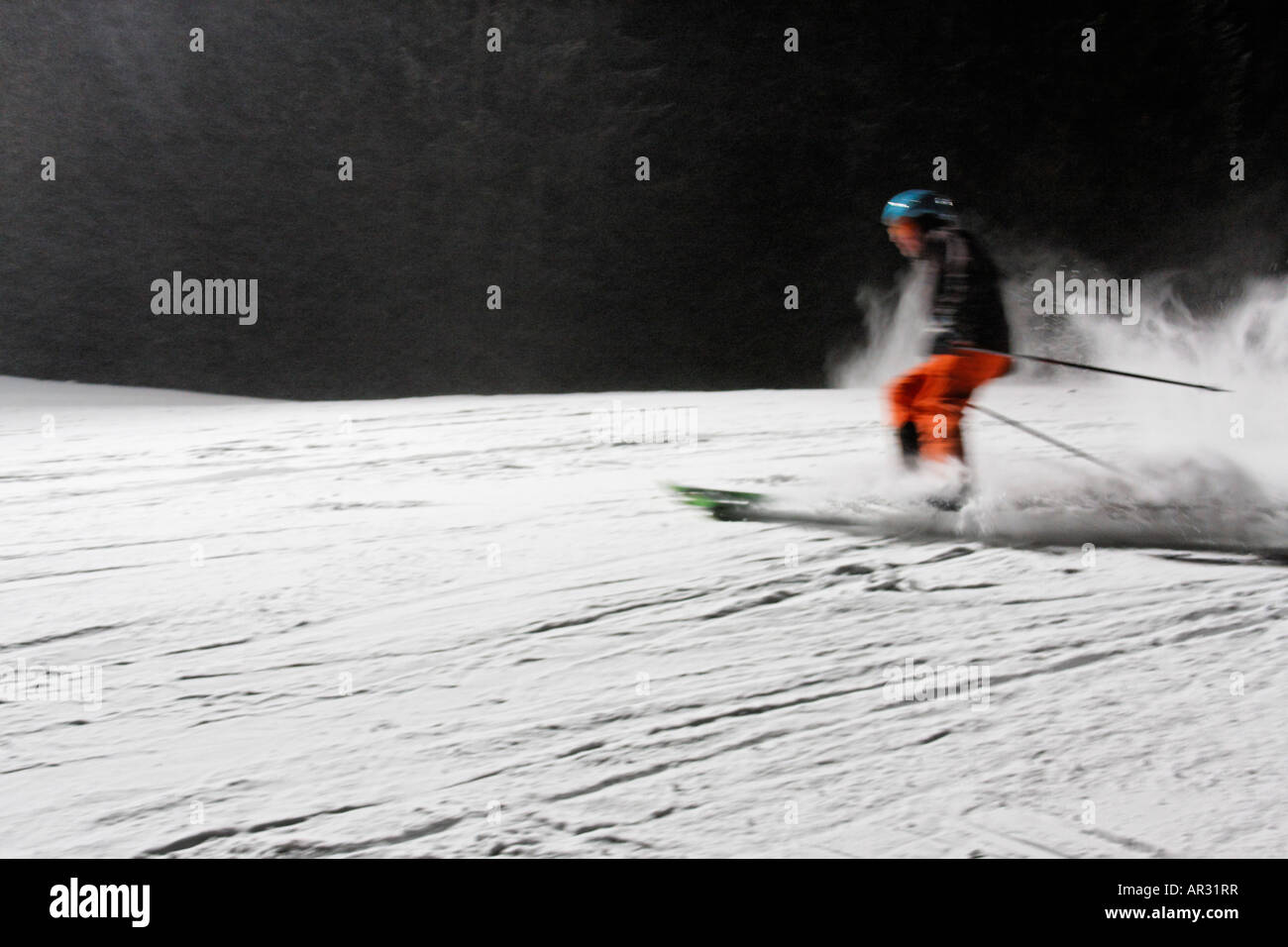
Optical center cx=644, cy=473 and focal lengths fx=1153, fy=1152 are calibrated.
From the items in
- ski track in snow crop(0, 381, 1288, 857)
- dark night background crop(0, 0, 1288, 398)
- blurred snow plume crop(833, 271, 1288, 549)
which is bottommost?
ski track in snow crop(0, 381, 1288, 857)

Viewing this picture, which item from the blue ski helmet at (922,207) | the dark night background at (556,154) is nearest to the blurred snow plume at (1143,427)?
the blue ski helmet at (922,207)

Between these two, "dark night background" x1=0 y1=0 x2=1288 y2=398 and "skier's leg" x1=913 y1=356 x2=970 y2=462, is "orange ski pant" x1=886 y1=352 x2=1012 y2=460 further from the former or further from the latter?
"dark night background" x1=0 y1=0 x2=1288 y2=398

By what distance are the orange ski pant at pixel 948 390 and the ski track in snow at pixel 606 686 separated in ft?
1.74

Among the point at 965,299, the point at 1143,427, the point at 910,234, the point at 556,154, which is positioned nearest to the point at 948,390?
the point at 965,299

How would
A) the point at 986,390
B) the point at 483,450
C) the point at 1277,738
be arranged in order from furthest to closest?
the point at 986,390, the point at 483,450, the point at 1277,738

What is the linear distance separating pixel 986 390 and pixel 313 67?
21.0 ft

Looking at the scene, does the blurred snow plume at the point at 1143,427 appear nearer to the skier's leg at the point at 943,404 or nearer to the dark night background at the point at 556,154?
the skier's leg at the point at 943,404

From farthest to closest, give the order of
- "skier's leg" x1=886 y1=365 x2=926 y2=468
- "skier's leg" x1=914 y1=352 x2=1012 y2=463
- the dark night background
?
the dark night background, "skier's leg" x1=886 y1=365 x2=926 y2=468, "skier's leg" x1=914 y1=352 x2=1012 y2=463

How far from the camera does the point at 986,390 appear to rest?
354 inches

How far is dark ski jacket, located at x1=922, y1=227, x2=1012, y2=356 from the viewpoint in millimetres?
3893

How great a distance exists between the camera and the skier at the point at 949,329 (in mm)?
3898

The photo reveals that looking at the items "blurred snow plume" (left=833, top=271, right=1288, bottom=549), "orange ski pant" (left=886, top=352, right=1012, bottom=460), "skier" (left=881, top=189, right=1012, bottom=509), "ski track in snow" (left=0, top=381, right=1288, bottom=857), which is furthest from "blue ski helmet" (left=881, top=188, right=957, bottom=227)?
"ski track in snow" (left=0, top=381, right=1288, bottom=857)
